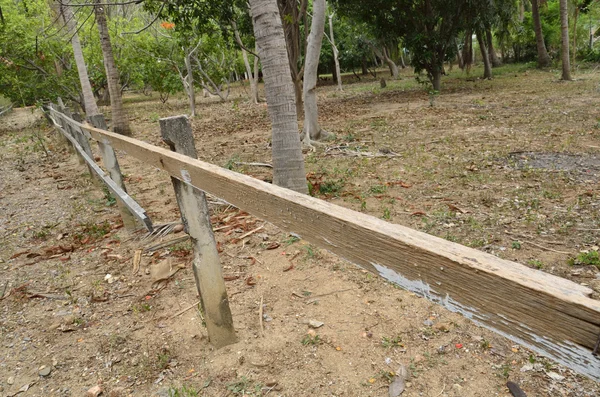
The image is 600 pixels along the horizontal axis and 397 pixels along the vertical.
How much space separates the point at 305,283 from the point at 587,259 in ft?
7.17

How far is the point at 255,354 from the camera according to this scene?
259cm

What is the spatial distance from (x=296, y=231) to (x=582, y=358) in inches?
32.5

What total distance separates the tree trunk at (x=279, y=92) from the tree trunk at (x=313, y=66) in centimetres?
301

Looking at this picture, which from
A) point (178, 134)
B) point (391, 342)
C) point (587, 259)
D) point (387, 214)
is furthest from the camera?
point (387, 214)

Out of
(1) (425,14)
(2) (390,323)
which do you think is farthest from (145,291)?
Answer: (1) (425,14)

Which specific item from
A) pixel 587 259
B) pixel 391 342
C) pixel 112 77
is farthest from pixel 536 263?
pixel 112 77

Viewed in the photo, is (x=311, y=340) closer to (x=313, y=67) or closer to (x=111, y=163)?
(x=111, y=163)

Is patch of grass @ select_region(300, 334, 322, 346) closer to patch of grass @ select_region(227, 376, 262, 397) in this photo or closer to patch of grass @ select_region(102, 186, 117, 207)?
patch of grass @ select_region(227, 376, 262, 397)

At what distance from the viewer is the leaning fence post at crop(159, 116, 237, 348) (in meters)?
2.22

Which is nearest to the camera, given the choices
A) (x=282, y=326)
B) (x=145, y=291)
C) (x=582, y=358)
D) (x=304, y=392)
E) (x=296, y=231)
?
(x=582, y=358)

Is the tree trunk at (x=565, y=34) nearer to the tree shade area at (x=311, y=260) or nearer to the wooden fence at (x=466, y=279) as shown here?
the tree shade area at (x=311, y=260)

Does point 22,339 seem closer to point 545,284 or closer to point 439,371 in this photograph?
point 439,371

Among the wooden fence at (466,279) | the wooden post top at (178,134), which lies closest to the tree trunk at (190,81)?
the wooden post top at (178,134)

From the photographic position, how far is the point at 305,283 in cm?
335
